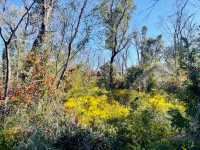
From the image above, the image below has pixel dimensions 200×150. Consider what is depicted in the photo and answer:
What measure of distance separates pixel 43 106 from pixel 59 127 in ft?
12.7

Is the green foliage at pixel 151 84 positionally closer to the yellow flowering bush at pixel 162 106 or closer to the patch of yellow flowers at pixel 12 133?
the yellow flowering bush at pixel 162 106

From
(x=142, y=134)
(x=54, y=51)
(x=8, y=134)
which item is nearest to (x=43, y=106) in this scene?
(x=8, y=134)

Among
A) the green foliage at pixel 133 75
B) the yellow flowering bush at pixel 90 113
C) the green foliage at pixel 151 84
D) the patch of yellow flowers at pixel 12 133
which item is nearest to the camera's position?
the patch of yellow flowers at pixel 12 133

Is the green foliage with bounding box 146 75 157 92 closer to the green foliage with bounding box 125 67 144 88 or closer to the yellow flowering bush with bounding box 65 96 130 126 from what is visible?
the green foliage with bounding box 125 67 144 88

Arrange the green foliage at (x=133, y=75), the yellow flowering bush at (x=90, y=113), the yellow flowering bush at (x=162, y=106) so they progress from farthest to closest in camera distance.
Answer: the green foliage at (x=133, y=75), the yellow flowering bush at (x=90, y=113), the yellow flowering bush at (x=162, y=106)

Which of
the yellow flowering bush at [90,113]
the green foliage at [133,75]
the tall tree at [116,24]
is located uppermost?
the tall tree at [116,24]

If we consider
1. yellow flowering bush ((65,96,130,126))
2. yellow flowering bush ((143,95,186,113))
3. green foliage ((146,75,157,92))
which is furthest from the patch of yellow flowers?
green foliage ((146,75,157,92))

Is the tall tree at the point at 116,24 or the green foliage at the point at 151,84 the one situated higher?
the tall tree at the point at 116,24

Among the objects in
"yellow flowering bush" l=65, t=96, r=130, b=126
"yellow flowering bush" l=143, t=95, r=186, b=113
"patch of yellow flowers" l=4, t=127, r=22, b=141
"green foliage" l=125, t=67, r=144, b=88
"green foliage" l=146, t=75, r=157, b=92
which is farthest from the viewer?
"green foliage" l=125, t=67, r=144, b=88

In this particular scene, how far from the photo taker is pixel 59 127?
39.6ft

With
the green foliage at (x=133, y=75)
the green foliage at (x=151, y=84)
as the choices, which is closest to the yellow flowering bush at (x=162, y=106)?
the green foliage at (x=151, y=84)

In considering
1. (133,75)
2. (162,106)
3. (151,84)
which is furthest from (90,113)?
(133,75)

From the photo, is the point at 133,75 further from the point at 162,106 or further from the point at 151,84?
the point at 162,106

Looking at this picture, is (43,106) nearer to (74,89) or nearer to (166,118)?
(166,118)
